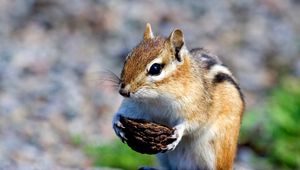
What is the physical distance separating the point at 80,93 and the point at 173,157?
3.53m

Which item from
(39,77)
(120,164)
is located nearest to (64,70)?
(39,77)

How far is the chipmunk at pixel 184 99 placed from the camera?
5.90 metres

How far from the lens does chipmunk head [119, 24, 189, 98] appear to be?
5785 mm

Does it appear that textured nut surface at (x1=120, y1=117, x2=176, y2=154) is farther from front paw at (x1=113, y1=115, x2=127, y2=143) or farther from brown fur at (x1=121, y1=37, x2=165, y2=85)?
brown fur at (x1=121, y1=37, x2=165, y2=85)

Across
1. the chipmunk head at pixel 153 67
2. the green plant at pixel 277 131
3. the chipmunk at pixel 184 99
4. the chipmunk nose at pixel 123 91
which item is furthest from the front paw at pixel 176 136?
the green plant at pixel 277 131

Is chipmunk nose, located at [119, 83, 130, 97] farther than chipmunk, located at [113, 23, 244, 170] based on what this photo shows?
No

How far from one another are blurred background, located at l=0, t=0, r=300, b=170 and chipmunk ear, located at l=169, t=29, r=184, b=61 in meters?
2.07

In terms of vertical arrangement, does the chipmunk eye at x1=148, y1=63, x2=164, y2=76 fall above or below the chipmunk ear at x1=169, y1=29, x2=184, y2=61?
below

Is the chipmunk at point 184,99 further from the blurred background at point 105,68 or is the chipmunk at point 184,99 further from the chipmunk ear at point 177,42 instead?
the blurred background at point 105,68

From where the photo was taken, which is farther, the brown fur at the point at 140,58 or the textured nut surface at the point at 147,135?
the textured nut surface at the point at 147,135

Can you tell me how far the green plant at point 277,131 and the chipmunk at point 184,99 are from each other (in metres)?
2.49

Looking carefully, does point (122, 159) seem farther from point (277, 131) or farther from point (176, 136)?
point (176, 136)

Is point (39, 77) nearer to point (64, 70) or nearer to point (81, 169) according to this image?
point (64, 70)

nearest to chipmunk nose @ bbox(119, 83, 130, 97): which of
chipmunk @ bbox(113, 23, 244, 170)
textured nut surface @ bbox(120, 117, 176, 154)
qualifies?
chipmunk @ bbox(113, 23, 244, 170)
